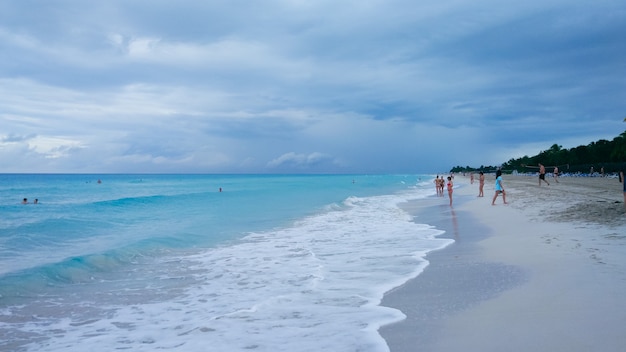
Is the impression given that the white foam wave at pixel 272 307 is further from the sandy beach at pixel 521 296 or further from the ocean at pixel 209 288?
the sandy beach at pixel 521 296

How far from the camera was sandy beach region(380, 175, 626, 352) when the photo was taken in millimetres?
4109

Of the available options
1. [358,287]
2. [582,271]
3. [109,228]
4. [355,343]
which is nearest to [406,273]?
[358,287]

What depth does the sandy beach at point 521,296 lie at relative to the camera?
4109mm

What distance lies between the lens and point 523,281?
248 inches

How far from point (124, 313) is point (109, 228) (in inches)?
550

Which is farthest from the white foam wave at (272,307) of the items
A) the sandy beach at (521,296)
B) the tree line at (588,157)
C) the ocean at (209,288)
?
the tree line at (588,157)

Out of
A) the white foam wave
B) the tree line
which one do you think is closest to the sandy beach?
the white foam wave

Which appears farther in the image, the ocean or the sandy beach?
the ocean

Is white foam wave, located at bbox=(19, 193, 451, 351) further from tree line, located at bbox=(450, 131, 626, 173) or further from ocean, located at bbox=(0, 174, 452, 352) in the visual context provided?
tree line, located at bbox=(450, 131, 626, 173)

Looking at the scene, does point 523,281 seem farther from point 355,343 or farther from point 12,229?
point 12,229

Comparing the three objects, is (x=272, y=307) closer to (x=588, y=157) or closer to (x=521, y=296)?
(x=521, y=296)

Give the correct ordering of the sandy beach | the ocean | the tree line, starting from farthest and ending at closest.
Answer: the tree line, the ocean, the sandy beach

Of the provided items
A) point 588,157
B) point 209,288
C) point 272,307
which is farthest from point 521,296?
point 588,157

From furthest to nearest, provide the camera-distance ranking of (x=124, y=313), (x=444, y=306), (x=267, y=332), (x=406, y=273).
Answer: (x=406, y=273) < (x=124, y=313) < (x=444, y=306) < (x=267, y=332)
